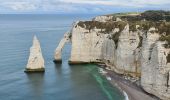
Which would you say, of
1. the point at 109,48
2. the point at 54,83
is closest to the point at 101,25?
the point at 109,48

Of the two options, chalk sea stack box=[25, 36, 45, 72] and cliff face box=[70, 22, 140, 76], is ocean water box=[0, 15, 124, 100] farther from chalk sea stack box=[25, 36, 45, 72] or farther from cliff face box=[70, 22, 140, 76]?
cliff face box=[70, 22, 140, 76]

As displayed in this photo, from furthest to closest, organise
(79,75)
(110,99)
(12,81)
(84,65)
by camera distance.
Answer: (84,65), (79,75), (12,81), (110,99)

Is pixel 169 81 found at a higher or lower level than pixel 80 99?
higher

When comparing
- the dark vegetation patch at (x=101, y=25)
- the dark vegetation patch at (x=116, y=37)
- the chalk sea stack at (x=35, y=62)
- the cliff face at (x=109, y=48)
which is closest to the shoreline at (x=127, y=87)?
the cliff face at (x=109, y=48)

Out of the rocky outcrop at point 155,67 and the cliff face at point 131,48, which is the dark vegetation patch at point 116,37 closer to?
the cliff face at point 131,48

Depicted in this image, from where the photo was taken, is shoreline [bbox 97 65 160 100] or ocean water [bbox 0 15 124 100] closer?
shoreline [bbox 97 65 160 100]

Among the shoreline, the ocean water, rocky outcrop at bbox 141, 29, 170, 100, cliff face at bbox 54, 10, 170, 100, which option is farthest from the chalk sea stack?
rocky outcrop at bbox 141, 29, 170, 100

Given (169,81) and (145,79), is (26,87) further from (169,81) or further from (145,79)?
(169,81)

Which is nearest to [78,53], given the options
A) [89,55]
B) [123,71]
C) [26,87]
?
[89,55]
